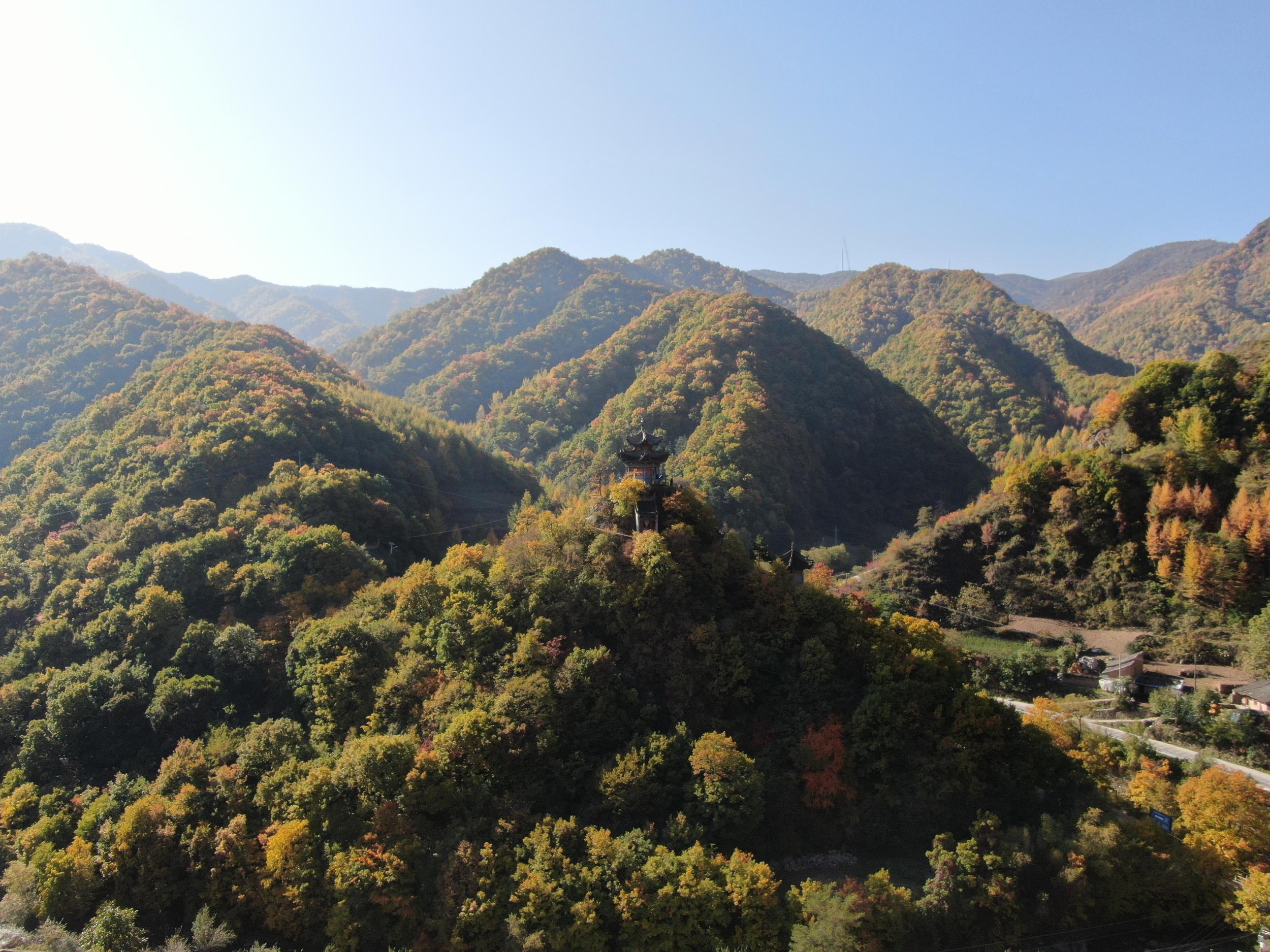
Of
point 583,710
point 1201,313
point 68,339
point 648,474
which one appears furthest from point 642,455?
point 1201,313

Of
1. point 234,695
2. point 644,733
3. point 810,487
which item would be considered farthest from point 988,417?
point 234,695

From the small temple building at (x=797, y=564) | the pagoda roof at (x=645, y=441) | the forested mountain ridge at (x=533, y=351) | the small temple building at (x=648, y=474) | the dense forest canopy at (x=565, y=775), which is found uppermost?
the forested mountain ridge at (x=533, y=351)

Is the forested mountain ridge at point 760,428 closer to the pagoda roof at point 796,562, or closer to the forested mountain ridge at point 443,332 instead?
the pagoda roof at point 796,562

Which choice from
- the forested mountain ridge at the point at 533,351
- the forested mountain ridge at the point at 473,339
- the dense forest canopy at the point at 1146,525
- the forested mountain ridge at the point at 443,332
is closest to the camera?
the dense forest canopy at the point at 1146,525

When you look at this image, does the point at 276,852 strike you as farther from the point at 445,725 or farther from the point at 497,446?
the point at 497,446

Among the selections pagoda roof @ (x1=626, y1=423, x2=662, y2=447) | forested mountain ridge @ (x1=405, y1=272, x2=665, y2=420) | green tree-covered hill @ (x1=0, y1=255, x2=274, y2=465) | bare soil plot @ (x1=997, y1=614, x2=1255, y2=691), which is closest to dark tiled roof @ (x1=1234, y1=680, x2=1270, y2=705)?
bare soil plot @ (x1=997, y1=614, x2=1255, y2=691)

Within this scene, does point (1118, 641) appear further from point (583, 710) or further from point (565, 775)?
point (565, 775)

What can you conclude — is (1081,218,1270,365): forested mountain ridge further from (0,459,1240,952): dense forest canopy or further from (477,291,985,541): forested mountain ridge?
(0,459,1240,952): dense forest canopy

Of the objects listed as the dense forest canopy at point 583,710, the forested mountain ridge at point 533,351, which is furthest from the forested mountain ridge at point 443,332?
the dense forest canopy at point 583,710
